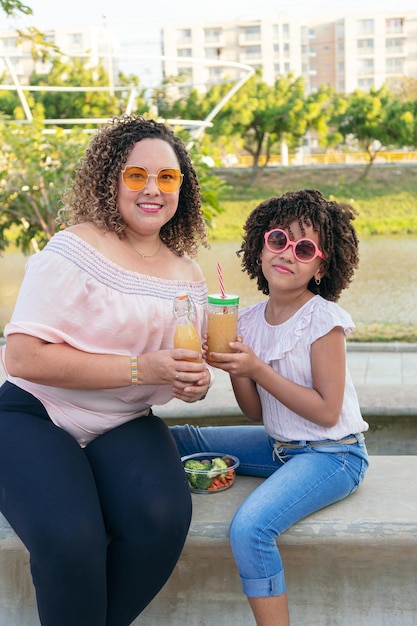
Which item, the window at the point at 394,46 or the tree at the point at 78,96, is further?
the window at the point at 394,46

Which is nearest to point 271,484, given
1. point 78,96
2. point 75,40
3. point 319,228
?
point 319,228

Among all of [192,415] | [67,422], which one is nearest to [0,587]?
[67,422]

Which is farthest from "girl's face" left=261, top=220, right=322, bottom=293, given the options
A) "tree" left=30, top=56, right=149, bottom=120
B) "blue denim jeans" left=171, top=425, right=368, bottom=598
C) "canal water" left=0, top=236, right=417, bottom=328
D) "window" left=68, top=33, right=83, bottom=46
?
"window" left=68, top=33, right=83, bottom=46

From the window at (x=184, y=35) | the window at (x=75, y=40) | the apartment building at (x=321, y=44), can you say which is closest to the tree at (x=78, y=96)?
the apartment building at (x=321, y=44)

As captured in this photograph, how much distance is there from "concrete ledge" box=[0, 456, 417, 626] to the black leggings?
24 cm

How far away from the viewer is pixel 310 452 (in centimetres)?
266

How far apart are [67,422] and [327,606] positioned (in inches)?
39.5

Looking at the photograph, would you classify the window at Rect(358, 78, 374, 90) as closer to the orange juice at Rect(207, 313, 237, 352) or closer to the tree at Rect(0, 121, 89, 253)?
the tree at Rect(0, 121, 89, 253)

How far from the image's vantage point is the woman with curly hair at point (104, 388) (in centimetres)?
218

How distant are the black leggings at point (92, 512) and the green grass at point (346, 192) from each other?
2253 centimetres

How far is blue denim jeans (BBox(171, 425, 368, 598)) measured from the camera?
7.63 ft

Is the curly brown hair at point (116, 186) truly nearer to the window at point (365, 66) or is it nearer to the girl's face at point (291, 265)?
the girl's face at point (291, 265)

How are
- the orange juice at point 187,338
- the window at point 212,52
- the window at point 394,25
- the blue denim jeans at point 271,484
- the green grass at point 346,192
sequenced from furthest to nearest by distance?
the window at point 212,52 → the window at point 394,25 → the green grass at point 346,192 → the orange juice at point 187,338 → the blue denim jeans at point 271,484

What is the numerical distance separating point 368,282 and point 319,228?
12767 mm
